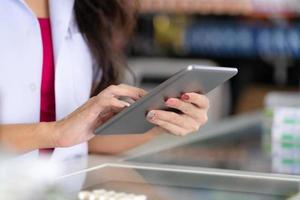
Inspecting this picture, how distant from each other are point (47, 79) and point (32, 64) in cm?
7

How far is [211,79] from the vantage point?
1.48 meters

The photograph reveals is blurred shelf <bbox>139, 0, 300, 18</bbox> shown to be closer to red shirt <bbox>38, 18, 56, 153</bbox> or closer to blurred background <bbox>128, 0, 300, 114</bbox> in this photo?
blurred background <bbox>128, 0, 300, 114</bbox>

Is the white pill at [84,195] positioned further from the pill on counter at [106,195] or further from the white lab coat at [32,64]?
the white lab coat at [32,64]

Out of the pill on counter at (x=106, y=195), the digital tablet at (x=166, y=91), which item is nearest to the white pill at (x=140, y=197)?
the pill on counter at (x=106, y=195)

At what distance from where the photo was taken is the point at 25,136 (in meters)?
1.63

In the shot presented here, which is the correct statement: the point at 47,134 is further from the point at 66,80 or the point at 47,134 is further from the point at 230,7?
the point at 230,7

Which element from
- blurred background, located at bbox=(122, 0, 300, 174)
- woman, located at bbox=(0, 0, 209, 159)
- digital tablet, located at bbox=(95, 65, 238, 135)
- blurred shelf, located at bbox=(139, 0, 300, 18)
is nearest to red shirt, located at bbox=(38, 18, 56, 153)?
woman, located at bbox=(0, 0, 209, 159)

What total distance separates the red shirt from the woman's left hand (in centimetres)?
40

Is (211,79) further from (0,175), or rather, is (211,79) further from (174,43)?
(174,43)

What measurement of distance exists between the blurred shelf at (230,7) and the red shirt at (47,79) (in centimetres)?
393

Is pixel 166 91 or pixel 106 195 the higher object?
pixel 166 91

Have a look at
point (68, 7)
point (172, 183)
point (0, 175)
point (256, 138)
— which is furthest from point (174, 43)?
point (0, 175)

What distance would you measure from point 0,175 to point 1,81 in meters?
0.95

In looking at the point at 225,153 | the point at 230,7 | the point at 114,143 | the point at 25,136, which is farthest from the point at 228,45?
the point at 25,136
